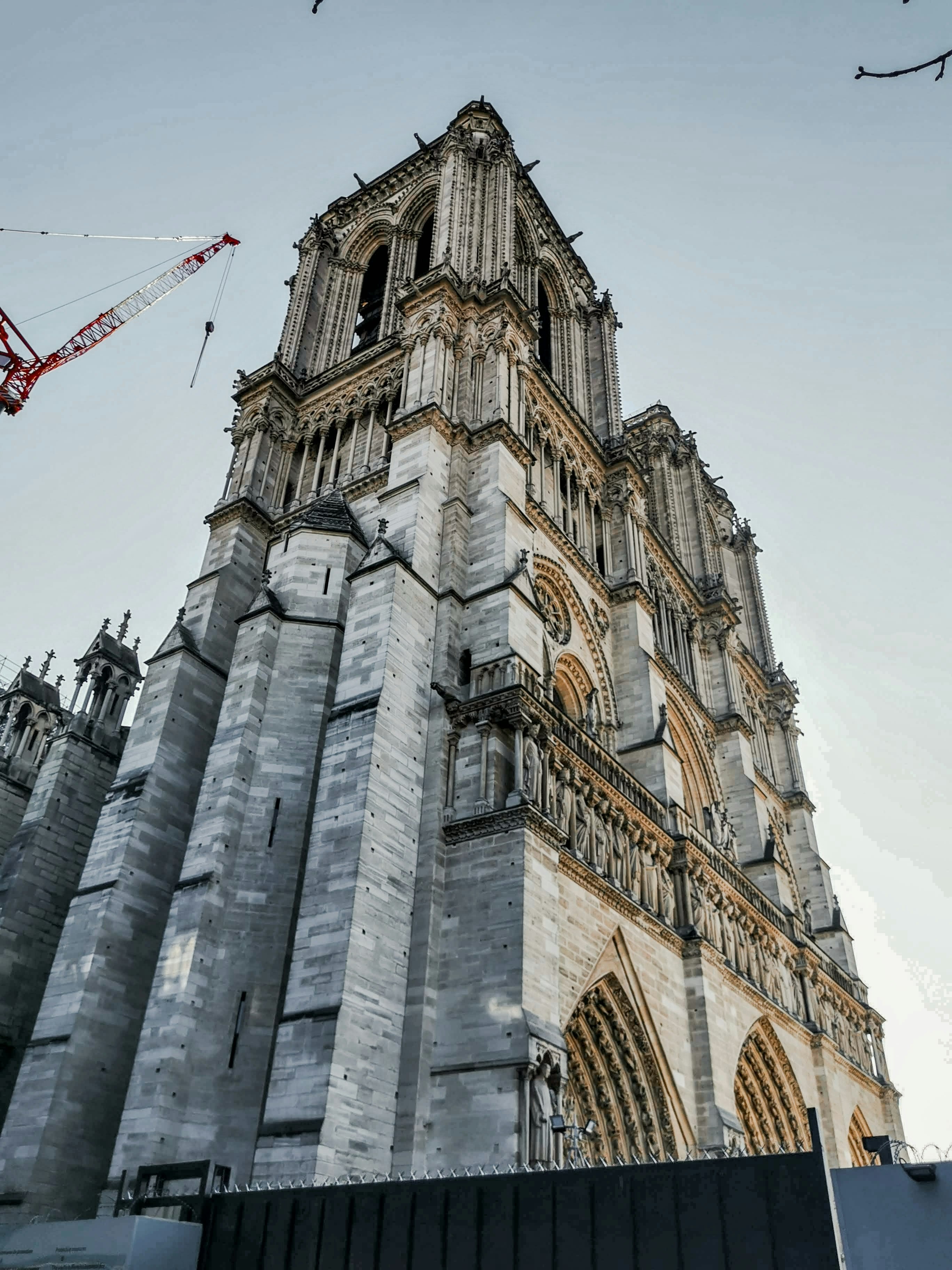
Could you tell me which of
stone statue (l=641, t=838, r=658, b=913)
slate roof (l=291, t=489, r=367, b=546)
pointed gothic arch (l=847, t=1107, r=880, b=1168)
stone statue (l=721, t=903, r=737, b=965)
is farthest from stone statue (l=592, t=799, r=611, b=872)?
pointed gothic arch (l=847, t=1107, r=880, b=1168)

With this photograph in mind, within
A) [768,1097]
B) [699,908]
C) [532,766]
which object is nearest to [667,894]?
[699,908]

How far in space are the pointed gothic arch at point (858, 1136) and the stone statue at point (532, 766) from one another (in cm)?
1649

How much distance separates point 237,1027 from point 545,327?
26.8 meters

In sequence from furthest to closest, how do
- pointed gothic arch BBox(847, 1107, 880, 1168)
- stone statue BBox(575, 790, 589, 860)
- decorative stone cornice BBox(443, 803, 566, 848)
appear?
pointed gothic arch BBox(847, 1107, 880, 1168), stone statue BBox(575, 790, 589, 860), decorative stone cornice BBox(443, 803, 566, 848)

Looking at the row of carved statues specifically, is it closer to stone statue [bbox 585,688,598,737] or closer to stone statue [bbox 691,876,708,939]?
stone statue [bbox 691,876,708,939]

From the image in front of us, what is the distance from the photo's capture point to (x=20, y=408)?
115 ft

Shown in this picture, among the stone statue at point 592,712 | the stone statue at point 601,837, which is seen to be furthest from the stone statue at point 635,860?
the stone statue at point 592,712

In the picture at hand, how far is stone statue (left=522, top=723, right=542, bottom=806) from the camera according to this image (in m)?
18.0

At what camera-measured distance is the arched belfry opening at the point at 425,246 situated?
3484 centimetres

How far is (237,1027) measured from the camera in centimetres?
1689

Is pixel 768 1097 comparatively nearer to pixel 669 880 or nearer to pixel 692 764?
pixel 669 880

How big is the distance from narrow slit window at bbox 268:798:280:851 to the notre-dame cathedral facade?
4 centimetres

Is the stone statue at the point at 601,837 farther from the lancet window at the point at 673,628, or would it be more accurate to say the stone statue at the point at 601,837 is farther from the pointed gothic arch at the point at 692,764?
the lancet window at the point at 673,628

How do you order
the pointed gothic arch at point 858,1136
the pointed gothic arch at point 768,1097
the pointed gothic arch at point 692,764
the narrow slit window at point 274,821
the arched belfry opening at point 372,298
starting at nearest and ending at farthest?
the narrow slit window at point 274,821, the pointed gothic arch at point 768,1097, the pointed gothic arch at point 858,1136, the pointed gothic arch at point 692,764, the arched belfry opening at point 372,298
